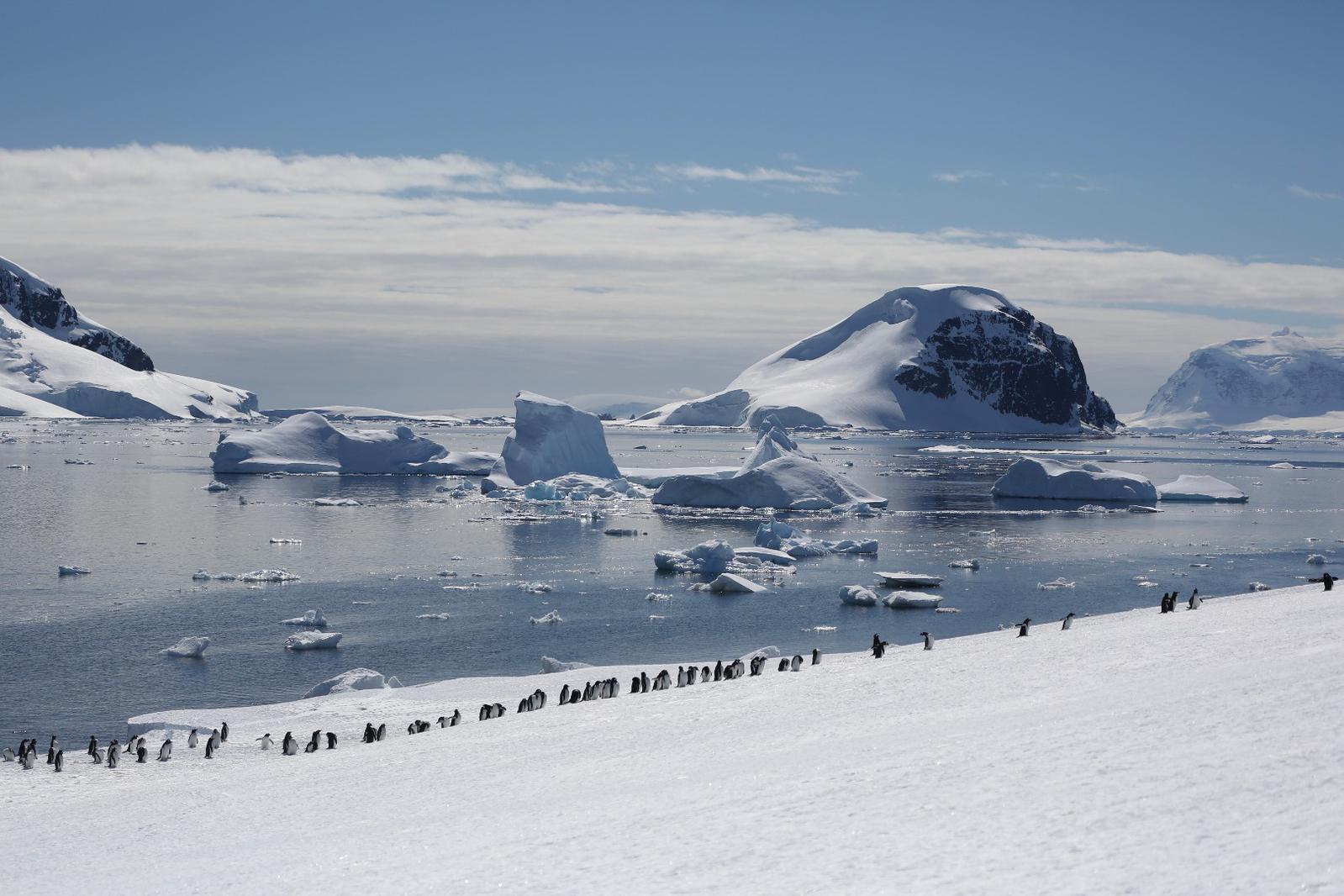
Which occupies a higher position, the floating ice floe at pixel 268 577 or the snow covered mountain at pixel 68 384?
the snow covered mountain at pixel 68 384

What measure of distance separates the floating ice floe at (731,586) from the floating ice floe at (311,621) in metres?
11.9

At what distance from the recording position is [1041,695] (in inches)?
587

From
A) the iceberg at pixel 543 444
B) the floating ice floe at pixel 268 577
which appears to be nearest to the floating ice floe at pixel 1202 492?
the iceberg at pixel 543 444

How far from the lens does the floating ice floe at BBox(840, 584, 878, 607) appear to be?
34.6m

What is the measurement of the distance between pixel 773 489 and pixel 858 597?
90.5ft

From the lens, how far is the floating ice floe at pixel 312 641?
2745cm

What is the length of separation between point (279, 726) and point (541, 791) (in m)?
8.87

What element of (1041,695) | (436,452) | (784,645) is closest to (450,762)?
(1041,695)

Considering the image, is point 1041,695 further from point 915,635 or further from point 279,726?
point 915,635

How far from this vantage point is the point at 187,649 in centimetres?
2636

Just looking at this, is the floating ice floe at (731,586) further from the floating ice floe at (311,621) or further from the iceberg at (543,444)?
the iceberg at (543,444)

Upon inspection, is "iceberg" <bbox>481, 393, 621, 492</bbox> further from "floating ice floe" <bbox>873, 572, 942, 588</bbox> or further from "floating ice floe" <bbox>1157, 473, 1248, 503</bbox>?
"floating ice floe" <bbox>1157, 473, 1248, 503</bbox>

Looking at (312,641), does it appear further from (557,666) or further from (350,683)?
(557,666)

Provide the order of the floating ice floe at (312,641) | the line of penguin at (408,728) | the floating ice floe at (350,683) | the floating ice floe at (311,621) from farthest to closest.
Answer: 1. the floating ice floe at (311,621)
2. the floating ice floe at (312,641)
3. the floating ice floe at (350,683)
4. the line of penguin at (408,728)
